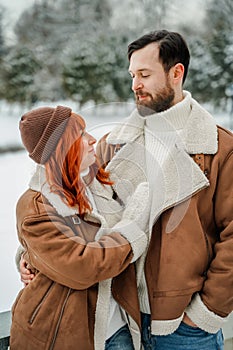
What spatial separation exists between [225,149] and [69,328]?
2.17 feet

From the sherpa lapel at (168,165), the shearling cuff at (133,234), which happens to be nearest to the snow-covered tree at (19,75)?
the sherpa lapel at (168,165)

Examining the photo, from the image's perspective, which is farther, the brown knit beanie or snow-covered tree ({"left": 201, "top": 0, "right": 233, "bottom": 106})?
snow-covered tree ({"left": 201, "top": 0, "right": 233, "bottom": 106})

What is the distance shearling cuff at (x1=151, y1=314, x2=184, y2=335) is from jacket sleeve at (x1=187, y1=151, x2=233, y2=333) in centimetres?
6

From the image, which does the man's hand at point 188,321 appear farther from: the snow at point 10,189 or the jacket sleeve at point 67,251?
the snow at point 10,189

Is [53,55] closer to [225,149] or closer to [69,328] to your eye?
[225,149]

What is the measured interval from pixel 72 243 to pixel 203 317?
19.4 inches

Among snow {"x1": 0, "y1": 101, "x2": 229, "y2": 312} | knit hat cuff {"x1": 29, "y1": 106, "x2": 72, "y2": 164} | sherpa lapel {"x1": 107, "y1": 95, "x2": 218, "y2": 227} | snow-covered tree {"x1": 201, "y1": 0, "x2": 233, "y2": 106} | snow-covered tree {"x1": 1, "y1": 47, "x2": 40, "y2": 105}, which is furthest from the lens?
snow-covered tree {"x1": 201, "y1": 0, "x2": 233, "y2": 106}

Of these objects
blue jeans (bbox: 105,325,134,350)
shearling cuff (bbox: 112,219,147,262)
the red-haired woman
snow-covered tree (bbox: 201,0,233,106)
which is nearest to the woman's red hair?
the red-haired woman

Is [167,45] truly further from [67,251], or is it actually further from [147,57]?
[67,251]

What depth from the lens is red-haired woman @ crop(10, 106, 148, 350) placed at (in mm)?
1137

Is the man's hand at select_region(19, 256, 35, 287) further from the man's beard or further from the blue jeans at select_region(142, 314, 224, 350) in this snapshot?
the man's beard

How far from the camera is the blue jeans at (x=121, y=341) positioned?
4.42ft

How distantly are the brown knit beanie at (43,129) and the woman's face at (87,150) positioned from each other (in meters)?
0.06

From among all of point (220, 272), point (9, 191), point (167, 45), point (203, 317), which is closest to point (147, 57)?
point (167, 45)
